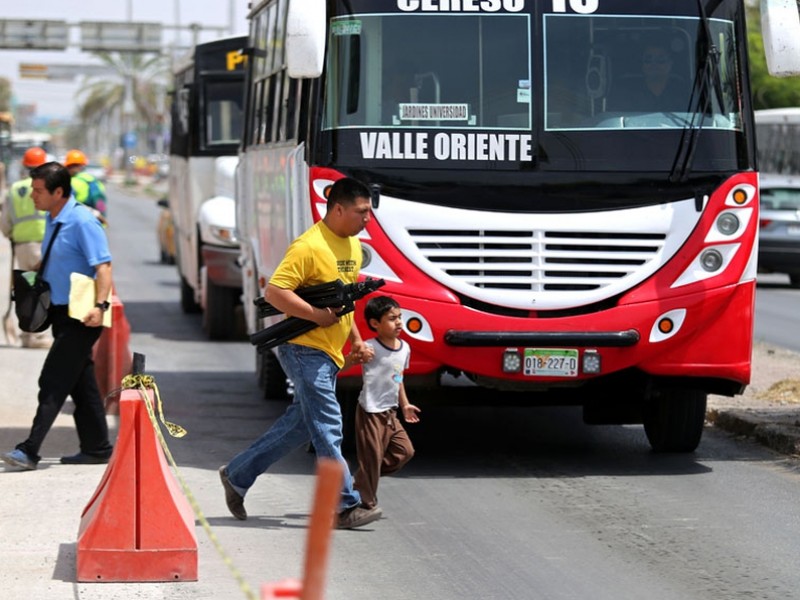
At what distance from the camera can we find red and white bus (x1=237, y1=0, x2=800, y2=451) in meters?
9.41

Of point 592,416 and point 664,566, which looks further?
point 592,416

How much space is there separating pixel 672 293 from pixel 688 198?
1.79 feet

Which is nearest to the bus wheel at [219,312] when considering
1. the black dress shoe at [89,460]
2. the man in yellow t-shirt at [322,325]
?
the black dress shoe at [89,460]

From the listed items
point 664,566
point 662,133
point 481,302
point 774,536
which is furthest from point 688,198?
point 664,566

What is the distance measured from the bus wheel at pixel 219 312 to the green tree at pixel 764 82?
107ft

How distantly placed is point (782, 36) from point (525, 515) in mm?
3182

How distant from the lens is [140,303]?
75.7ft

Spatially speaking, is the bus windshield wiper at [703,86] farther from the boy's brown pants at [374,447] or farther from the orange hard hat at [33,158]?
the orange hard hat at [33,158]

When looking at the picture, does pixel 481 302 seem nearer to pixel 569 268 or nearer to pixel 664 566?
pixel 569 268

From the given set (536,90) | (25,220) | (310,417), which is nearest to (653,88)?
(536,90)

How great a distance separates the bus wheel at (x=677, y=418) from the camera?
33.5 ft

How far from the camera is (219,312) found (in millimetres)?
17938

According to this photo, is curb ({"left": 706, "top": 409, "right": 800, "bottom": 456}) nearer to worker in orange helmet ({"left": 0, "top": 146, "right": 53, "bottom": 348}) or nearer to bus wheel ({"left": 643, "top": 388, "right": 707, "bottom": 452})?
bus wheel ({"left": 643, "top": 388, "right": 707, "bottom": 452})

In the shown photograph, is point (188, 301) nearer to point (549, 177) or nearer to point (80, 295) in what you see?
point (80, 295)
